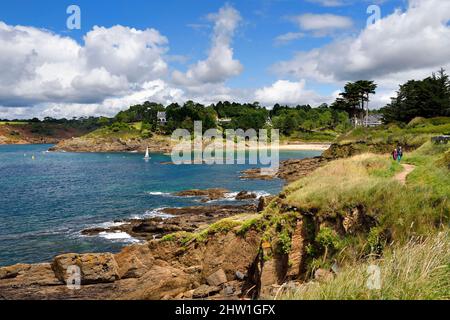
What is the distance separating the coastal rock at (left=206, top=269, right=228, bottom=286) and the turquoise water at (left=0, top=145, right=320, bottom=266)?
39.9ft

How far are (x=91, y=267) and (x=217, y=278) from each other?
256 inches

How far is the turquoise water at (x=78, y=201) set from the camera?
2844cm

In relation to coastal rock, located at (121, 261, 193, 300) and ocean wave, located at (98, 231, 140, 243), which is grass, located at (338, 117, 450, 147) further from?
coastal rock, located at (121, 261, 193, 300)

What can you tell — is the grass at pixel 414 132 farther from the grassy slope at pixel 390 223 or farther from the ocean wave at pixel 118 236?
the ocean wave at pixel 118 236

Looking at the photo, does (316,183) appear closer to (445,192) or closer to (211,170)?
(445,192)

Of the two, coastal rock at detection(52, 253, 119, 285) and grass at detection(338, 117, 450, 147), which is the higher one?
grass at detection(338, 117, 450, 147)

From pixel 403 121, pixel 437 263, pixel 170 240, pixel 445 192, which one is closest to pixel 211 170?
pixel 403 121

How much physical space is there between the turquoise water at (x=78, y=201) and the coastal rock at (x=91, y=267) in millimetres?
7305

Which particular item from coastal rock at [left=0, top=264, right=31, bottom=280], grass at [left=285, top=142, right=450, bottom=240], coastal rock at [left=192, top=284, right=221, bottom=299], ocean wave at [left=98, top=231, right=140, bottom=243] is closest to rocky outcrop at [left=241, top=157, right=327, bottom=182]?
ocean wave at [left=98, top=231, right=140, bottom=243]

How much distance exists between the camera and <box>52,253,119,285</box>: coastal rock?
18.9m

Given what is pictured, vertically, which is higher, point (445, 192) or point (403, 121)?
point (403, 121)
